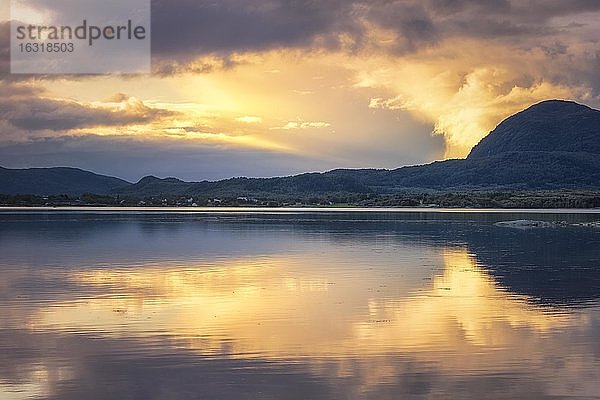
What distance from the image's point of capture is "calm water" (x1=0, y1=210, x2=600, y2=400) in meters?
11.9

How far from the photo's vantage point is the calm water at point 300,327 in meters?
11.9

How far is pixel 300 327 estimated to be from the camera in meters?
16.7

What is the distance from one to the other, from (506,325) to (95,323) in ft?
30.9

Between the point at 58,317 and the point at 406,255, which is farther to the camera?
the point at 406,255

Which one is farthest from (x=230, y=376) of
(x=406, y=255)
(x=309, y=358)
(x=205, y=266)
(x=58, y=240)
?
(x=58, y=240)

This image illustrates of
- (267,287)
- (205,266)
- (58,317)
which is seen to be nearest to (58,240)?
(205,266)

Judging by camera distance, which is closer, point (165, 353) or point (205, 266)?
point (165, 353)

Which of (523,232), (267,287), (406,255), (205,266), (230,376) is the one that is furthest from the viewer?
(523,232)

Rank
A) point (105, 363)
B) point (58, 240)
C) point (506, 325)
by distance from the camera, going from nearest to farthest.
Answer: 1. point (105, 363)
2. point (506, 325)
3. point (58, 240)

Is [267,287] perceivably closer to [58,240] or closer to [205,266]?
[205,266]

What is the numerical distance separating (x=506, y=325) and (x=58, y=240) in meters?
34.6

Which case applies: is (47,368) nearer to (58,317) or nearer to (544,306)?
(58,317)

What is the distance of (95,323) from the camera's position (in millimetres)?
16844

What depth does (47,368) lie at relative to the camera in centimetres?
1286
